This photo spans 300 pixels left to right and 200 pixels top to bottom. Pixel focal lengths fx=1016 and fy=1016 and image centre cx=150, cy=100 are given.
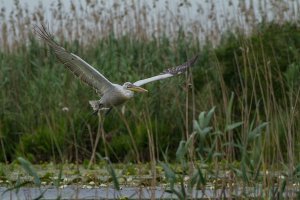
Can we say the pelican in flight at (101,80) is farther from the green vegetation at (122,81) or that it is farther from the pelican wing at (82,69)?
the green vegetation at (122,81)

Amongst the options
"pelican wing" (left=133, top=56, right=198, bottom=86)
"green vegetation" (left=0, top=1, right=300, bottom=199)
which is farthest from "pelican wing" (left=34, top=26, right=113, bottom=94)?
"green vegetation" (left=0, top=1, right=300, bottom=199)

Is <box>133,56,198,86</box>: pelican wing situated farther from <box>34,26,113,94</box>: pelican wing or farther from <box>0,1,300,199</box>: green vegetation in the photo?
<box>0,1,300,199</box>: green vegetation

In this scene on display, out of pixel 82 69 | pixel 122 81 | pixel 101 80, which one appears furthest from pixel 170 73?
pixel 122 81

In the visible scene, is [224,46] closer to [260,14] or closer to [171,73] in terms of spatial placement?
[260,14]

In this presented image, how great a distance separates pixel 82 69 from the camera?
26.9 ft

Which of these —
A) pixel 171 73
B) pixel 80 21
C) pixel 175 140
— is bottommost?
pixel 175 140

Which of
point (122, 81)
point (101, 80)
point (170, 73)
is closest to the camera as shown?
point (101, 80)

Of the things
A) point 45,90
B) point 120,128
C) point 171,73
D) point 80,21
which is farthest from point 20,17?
point 171,73

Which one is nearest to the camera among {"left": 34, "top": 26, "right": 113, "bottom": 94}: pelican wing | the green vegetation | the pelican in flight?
{"left": 34, "top": 26, "right": 113, "bottom": 94}: pelican wing

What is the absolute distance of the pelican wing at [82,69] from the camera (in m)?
7.81

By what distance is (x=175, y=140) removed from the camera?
12.2 m

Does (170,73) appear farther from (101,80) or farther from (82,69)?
(82,69)

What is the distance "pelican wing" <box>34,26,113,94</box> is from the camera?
7.81m

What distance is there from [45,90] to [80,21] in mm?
1771
